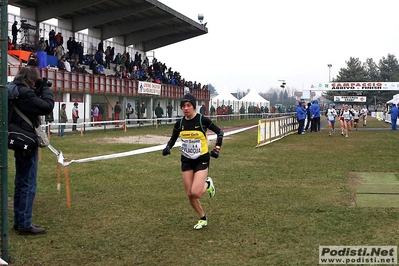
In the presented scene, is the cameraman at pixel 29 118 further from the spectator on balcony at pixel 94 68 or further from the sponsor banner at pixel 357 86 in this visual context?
the sponsor banner at pixel 357 86

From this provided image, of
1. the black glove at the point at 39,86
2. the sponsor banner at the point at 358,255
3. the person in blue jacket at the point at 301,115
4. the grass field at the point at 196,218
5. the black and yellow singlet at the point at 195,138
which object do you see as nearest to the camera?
the sponsor banner at the point at 358,255

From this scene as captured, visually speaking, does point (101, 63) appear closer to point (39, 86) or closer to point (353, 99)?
point (39, 86)

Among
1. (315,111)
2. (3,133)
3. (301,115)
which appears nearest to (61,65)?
(301,115)

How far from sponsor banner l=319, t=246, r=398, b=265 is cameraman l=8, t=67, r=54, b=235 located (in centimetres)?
350

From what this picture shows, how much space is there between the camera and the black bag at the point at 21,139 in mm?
6293

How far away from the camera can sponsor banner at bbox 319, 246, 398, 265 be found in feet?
18.0

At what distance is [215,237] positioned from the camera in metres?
6.55

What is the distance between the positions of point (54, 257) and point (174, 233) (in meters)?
1.62

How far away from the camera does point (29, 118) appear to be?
6461 millimetres

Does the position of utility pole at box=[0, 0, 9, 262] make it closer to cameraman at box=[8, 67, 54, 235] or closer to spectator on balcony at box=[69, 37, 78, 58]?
cameraman at box=[8, 67, 54, 235]

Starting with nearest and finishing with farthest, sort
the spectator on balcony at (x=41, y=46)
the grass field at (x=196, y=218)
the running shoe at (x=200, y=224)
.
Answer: the grass field at (x=196, y=218) → the running shoe at (x=200, y=224) → the spectator on balcony at (x=41, y=46)

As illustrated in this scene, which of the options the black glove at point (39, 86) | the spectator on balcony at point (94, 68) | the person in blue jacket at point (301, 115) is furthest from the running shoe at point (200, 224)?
the spectator on balcony at point (94, 68)

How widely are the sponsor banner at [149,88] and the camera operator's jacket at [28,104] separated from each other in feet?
109

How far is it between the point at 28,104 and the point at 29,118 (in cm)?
20
